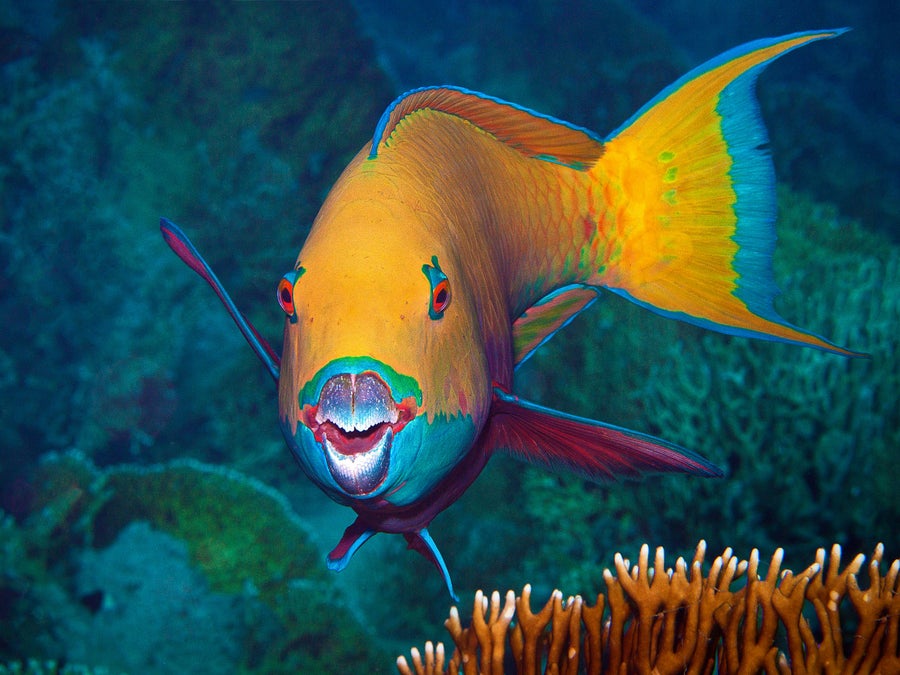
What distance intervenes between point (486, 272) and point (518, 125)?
56 cm

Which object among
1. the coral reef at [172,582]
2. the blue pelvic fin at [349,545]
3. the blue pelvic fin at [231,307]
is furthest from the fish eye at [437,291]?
the coral reef at [172,582]

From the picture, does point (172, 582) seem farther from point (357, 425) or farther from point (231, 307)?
point (357, 425)

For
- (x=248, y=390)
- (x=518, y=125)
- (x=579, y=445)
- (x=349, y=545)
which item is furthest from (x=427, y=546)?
(x=248, y=390)

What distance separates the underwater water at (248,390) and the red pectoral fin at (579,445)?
2.19 m

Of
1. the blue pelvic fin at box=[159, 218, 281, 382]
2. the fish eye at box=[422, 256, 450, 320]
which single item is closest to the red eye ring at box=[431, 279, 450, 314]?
the fish eye at box=[422, 256, 450, 320]

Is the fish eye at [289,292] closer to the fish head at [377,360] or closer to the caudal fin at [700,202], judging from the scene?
the fish head at [377,360]

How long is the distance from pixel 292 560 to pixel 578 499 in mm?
2257

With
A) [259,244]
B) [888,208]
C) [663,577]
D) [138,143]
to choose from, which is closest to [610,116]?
[888,208]

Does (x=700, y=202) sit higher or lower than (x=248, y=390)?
higher

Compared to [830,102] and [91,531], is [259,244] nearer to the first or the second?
[91,531]

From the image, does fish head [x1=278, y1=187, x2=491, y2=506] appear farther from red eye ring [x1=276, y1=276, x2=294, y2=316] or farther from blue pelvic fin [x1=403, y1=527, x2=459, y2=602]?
blue pelvic fin [x1=403, y1=527, x2=459, y2=602]

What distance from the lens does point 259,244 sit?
5531 mm

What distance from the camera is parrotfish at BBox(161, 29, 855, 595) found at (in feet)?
3.93

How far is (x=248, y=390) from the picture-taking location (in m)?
5.53
